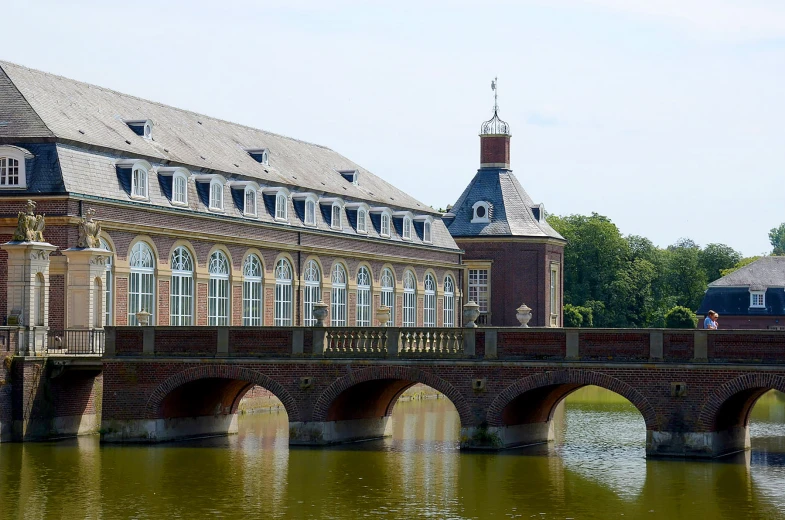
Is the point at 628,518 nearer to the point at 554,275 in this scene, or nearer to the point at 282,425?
the point at 282,425

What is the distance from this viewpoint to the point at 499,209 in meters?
77.7

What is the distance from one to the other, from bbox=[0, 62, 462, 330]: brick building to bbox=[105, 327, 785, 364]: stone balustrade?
425 cm

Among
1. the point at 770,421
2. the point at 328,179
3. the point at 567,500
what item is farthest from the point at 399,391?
the point at 328,179

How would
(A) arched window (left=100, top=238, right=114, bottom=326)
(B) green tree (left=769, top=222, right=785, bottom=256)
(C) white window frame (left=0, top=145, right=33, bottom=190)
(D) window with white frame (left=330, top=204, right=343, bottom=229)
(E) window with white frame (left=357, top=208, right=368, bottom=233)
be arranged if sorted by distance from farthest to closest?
1. (B) green tree (left=769, top=222, right=785, bottom=256)
2. (E) window with white frame (left=357, top=208, right=368, bottom=233)
3. (D) window with white frame (left=330, top=204, right=343, bottom=229)
4. (A) arched window (left=100, top=238, right=114, bottom=326)
5. (C) white window frame (left=0, top=145, right=33, bottom=190)

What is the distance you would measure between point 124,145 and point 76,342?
9.18 meters

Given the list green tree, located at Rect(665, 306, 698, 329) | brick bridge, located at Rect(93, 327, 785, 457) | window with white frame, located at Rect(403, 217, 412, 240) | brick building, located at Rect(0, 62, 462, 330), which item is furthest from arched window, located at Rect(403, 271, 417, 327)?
green tree, located at Rect(665, 306, 698, 329)

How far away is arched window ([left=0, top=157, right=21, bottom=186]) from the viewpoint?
146ft

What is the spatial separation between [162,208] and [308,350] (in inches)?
466

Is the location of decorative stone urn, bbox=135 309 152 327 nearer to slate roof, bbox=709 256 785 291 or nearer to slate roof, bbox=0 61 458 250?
slate roof, bbox=0 61 458 250

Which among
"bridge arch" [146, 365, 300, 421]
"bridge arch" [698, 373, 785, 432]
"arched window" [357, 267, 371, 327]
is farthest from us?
"arched window" [357, 267, 371, 327]

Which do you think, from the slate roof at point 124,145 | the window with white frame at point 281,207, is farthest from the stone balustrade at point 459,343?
the window with white frame at point 281,207

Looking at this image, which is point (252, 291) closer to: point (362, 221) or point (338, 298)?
point (338, 298)

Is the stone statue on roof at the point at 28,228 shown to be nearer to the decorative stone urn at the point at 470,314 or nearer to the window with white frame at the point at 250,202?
the decorative stone urn at the point at 470,314

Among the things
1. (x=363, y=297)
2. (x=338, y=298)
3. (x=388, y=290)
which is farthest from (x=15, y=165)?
(x=388, y=290)
